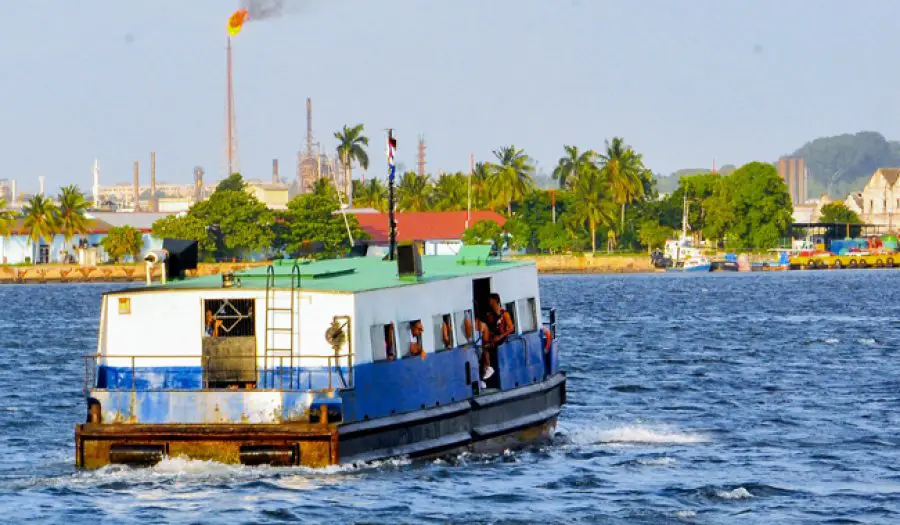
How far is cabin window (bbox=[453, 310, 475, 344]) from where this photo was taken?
90.3ft

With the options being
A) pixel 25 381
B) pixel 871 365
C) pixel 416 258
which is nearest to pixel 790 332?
pixel 871 365

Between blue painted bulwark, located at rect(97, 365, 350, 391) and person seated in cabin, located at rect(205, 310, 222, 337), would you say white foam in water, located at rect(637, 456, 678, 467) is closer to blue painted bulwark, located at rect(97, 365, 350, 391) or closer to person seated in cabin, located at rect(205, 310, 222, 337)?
blue painted bulwark, located at rect(97, 365, 350, 391)

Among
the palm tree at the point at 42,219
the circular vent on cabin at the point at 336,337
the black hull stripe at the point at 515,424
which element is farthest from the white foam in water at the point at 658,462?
the palm tree at the point at 42,219

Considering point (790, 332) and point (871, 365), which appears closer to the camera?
point (871, 365)

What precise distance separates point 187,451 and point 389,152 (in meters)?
9.48

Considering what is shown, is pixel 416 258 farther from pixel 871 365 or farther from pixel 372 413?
pixel 871 365

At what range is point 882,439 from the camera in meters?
30.5

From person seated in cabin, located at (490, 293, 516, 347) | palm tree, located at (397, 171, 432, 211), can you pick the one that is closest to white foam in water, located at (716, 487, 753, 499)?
person seated in cabin, located at (490, 293, 516, 347)

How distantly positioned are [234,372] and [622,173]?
152342mm

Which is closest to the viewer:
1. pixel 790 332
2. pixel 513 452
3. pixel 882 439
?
pixel 513 452

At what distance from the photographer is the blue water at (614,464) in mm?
22828

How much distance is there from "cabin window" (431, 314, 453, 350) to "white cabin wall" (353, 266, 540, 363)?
0.28 feet

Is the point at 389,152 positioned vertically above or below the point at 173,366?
above

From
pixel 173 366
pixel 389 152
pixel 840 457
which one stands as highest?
pixel 389 152
